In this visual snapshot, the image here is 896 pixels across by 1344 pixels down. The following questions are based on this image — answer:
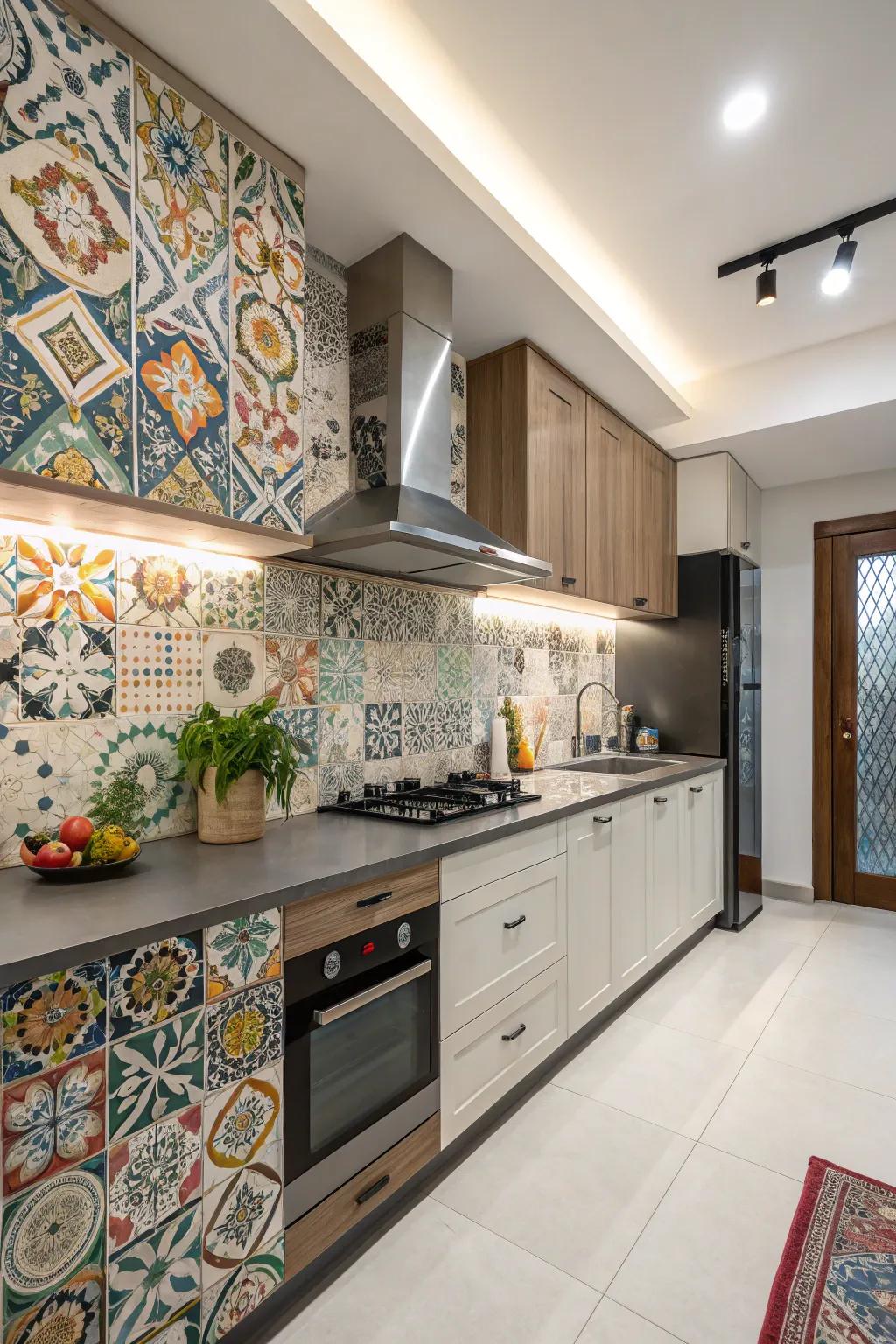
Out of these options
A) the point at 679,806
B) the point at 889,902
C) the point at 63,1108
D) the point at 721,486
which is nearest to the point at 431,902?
the point at 63,1108

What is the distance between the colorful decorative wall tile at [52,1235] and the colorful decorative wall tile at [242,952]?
29 cm

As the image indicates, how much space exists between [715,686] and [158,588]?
2.97 metres

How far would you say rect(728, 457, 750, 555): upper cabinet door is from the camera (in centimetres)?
373

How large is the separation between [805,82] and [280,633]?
2.09 m

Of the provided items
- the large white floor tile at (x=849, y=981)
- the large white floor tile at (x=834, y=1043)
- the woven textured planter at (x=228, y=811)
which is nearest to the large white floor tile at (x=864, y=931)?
the large white floor tile at (x=849, y=981)

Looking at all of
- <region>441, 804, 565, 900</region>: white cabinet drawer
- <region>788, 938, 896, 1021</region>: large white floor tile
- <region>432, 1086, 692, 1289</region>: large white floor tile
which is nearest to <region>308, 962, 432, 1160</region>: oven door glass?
<region>441, 804, 565, 900</region>: white cabinet drawer

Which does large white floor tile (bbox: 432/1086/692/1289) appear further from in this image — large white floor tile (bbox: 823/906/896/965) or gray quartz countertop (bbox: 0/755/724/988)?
large white floor tile (bbox: 823/906/896/965)

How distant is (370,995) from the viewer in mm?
1495

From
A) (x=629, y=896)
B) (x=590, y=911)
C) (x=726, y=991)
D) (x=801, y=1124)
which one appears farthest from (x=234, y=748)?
(x=726, y=991)

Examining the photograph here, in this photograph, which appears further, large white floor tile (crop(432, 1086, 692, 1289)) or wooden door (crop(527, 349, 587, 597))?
wooden door (crop(527, 349, 587, 597))

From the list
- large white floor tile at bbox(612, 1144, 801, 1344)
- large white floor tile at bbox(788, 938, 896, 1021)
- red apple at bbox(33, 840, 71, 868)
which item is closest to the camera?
red apple at bbox(33, 840, 71, 868)

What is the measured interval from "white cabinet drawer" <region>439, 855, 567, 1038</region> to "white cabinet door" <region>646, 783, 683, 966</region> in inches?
31.1

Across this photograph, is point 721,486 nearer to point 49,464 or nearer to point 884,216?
point 884,216

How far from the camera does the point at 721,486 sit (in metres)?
3.70
